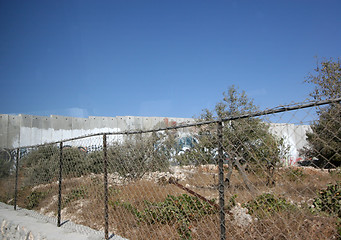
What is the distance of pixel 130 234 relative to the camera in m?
3.47

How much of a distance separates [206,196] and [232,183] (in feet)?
2.12

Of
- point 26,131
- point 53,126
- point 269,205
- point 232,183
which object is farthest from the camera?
point 53,126

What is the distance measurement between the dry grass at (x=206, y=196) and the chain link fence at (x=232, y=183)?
0.04ft

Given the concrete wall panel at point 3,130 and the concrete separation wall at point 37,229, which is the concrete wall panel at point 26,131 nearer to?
the concrete wall panel at point 3,130

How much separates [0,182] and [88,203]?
4194 millimetres

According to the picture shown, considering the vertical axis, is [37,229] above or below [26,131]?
below

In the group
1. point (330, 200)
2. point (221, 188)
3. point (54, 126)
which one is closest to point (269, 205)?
point (221, 188)

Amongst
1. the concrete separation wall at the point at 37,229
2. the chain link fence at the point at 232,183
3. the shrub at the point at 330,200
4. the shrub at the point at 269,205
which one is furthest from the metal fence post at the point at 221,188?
the concrete separation wall at the point at 37,229

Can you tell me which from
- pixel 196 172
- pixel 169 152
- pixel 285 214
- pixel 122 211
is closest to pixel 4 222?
pixel 122 211

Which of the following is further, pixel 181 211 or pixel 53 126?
pixel 53 126

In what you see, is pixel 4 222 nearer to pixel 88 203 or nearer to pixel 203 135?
pixel 88 203

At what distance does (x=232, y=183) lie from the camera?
10.3ft

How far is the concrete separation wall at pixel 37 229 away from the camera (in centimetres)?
350

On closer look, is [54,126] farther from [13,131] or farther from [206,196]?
[206,196]
